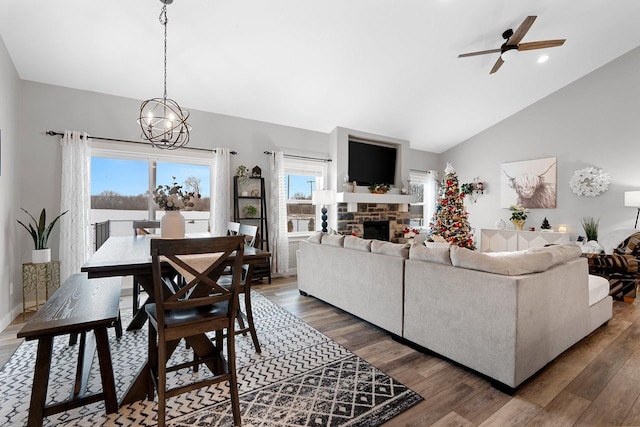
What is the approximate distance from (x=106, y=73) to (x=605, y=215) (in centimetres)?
767

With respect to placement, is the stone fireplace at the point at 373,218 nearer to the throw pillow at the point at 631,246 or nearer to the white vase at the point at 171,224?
the throw pillow at the point at 631,246

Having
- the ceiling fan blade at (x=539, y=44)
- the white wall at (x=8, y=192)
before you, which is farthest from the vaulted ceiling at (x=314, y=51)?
the ceiling fan blade at (x=539, y=44)

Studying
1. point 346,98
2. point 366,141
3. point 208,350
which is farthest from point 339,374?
point 366,141

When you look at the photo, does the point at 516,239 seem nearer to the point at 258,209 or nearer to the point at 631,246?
the point at 631,246

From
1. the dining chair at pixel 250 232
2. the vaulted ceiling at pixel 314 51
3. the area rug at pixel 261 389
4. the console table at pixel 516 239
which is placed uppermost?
the vaulted ceiling at pixel 314 51

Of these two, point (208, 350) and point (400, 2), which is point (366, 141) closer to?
point (400, 2)

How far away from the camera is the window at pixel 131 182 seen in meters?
4.02

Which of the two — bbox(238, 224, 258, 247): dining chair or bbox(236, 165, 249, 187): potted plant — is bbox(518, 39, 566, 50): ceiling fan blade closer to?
bbox(238, 224, 258, 247): dining chair

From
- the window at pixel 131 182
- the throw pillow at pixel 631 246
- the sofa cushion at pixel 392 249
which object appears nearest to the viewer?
the sofa cushion at pixel 392 249

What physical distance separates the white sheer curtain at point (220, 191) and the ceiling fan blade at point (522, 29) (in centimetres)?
401

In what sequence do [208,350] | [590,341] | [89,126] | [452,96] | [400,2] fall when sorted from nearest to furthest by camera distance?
[208,350], [590,341], [400,2], [89,126], [452,96]

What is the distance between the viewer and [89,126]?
3.80m

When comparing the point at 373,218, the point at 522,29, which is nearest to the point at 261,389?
the point at 522,29

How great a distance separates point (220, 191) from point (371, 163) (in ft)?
10.3
